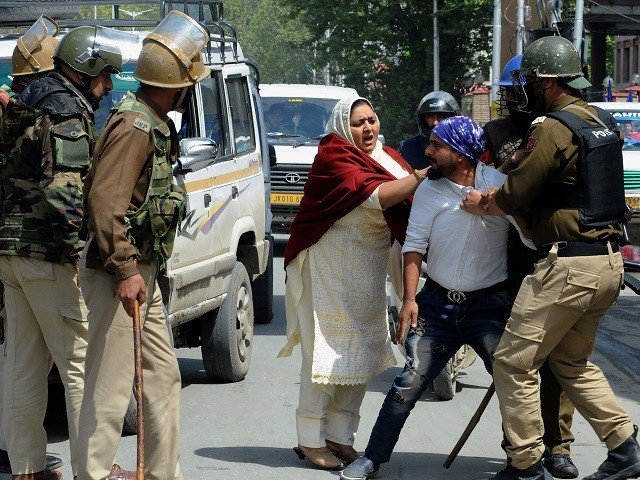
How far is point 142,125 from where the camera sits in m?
4.73

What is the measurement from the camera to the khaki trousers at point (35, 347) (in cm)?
534

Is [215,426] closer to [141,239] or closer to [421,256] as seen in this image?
[421,256]

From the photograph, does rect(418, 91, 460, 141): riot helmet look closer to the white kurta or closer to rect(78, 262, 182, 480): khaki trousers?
the white kurta

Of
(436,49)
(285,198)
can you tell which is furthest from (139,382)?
(436,49)

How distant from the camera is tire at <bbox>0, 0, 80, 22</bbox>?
869 cm

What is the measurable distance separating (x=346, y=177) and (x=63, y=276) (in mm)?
1474

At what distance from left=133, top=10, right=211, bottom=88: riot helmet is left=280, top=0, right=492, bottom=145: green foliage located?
35811mm

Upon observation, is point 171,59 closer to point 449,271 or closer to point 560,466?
point 449,271

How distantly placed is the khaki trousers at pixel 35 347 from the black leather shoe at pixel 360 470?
4.27 ft

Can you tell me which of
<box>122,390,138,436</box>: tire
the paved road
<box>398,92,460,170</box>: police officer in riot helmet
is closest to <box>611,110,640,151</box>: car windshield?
the paved road

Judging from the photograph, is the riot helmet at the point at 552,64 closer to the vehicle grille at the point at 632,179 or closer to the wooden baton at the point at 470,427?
the wooden baton at the point at 470,427

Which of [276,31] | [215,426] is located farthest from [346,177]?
[276,31]

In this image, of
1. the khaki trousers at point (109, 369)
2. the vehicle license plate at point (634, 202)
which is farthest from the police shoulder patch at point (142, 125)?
the vehicle license plate at point (634, 202)

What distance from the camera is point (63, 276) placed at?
211 inches
